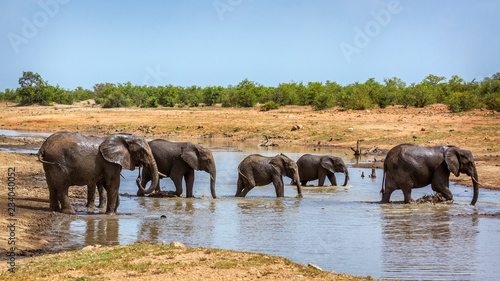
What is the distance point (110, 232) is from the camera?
10875 mm

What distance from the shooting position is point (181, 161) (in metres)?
17.1

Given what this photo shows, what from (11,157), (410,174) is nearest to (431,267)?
(410,174)

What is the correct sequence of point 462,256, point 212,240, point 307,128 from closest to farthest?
1. point 462,256
2. point 212,240
3. point 307,128

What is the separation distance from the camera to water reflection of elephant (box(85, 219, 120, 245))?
1014 cm

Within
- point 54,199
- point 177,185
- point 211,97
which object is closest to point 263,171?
point 177,185

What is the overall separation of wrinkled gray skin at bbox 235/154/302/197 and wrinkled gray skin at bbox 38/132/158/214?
478 cm

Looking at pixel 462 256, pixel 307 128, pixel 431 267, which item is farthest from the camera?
pixel 307 128

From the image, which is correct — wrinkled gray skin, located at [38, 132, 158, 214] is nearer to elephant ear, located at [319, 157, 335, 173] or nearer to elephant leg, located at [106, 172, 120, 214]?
elephant leg, located at [106, 172, 120, 214]

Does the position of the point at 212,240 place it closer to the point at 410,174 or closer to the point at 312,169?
the point at 410,174

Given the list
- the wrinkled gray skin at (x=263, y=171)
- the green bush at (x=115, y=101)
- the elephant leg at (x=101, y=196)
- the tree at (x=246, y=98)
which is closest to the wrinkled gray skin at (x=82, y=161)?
the elephant leg at (x=101, y=196)

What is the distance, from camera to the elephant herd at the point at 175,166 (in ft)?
39.4

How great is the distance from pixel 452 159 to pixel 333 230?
17.1 feet

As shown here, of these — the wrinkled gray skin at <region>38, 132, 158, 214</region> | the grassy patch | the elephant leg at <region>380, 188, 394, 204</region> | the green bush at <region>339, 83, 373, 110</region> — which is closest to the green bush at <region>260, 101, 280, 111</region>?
the green bush at <region>339, 83, 373, 110</region>

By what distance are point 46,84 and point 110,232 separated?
62.5 metres
